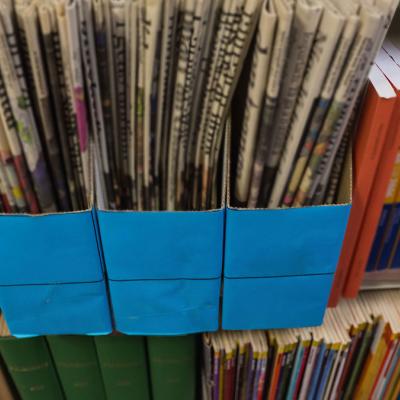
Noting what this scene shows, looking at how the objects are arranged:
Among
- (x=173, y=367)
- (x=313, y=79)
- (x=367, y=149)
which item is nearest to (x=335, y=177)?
(x=367, y=149)

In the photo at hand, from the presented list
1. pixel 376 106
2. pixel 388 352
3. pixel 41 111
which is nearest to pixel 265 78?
pixel 376 106

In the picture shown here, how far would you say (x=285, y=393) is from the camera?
0.90m

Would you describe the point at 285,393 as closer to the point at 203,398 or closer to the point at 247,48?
the point at 203,398

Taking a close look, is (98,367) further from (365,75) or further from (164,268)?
(365,75)

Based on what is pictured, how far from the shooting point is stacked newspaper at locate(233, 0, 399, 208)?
49 cm

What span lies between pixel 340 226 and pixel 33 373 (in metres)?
0.65

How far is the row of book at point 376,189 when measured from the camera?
58 cm

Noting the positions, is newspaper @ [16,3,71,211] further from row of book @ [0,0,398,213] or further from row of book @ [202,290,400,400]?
row of book @ [202,290,400,400]

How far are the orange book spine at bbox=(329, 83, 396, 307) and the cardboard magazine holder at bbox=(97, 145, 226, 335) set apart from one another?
0.19m

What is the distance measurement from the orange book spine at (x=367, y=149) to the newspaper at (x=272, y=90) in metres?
0.13

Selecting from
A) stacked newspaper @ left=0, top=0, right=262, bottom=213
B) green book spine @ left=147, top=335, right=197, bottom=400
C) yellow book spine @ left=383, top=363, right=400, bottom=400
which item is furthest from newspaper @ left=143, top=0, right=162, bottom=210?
yellow book spine @ left=383, top=363, right=400, bottom=400

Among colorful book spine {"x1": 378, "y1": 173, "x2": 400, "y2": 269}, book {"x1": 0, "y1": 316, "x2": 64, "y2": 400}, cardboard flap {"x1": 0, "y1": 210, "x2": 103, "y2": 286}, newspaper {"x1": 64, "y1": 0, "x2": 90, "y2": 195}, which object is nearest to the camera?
newspaper {"x1": 64, "y1": 0, "x2": 90, "y2": 195}

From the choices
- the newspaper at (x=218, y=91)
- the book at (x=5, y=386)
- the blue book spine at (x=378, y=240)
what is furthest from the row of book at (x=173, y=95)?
the book at (x=5, y=386)

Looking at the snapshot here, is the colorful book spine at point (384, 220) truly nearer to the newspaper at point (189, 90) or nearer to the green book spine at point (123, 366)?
the newspaper at point (189, 90)
